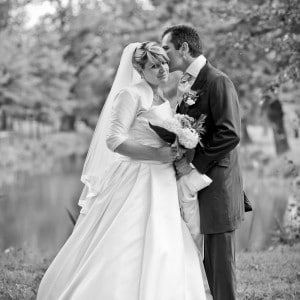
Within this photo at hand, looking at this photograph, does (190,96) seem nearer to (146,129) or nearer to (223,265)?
(146,129)

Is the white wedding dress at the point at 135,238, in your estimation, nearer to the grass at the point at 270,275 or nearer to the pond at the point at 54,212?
the grass at the point at 270,275

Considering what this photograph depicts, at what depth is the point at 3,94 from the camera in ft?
95.0

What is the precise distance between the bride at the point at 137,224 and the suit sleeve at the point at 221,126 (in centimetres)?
23

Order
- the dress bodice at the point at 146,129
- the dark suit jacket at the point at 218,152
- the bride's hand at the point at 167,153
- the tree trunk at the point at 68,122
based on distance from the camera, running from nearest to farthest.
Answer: the dark suit jacket at the point at 218,152 < the bride's hand at the point at 167,153 < the dress bodice at the point at 146,129 < the tree trunk at the point at 68,122

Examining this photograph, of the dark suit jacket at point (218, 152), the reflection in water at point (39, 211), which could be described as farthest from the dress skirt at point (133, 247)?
the reflection in water at point (39, 211)

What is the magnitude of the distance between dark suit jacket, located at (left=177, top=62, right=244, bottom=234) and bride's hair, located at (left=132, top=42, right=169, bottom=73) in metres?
0.31

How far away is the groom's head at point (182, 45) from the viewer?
13.2 ft

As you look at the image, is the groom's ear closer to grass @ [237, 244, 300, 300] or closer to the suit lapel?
the suit lapel

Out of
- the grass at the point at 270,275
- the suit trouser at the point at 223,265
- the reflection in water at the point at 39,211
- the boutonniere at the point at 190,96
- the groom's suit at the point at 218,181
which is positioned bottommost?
the reflection in water at the point at 39,211

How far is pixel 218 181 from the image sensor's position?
3994mm

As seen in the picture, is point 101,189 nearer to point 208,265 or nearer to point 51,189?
point 208,265

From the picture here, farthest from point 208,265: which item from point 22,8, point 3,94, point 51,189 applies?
point 22,8

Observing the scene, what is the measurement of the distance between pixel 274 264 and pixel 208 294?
2162 millimetres

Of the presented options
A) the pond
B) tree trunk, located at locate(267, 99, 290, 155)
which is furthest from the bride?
tree trunk, located at locate(267, 99, 290, 155)
